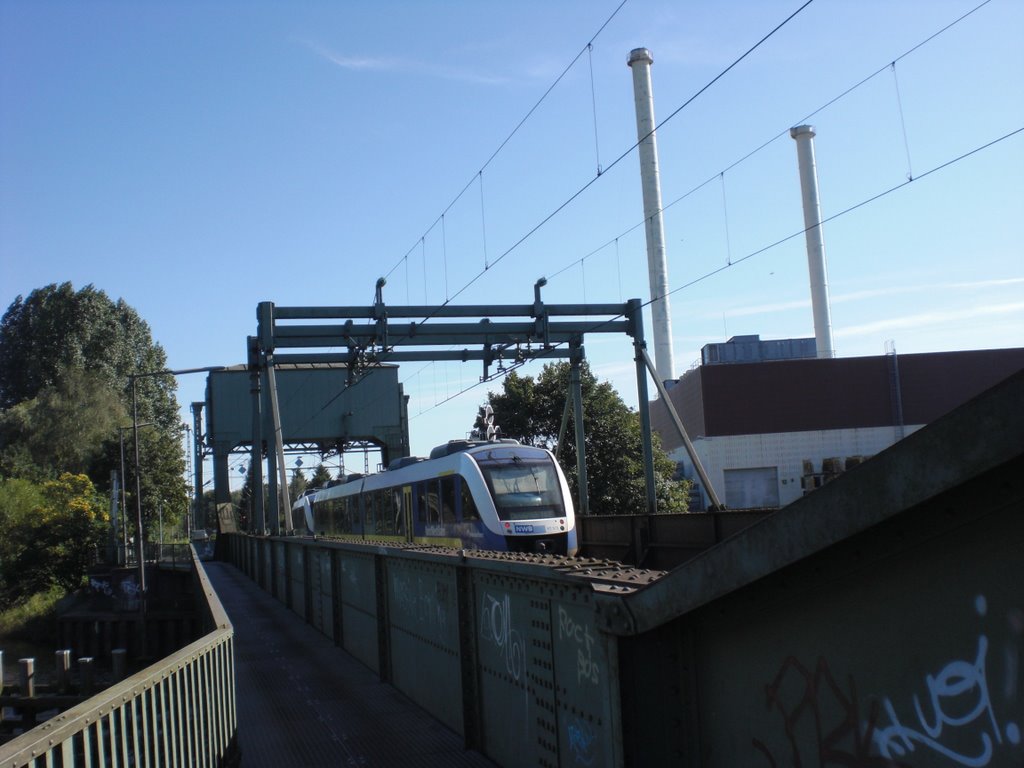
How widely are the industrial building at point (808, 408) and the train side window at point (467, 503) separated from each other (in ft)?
118

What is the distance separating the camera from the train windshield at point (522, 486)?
19531 mm

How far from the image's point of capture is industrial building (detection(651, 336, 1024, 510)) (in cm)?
5359

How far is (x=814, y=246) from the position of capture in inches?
2618

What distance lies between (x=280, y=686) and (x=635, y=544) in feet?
31.0

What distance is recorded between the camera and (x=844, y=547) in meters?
3.38

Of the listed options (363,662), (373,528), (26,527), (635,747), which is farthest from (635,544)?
(26,527)

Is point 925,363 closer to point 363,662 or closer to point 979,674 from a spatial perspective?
point 363,662

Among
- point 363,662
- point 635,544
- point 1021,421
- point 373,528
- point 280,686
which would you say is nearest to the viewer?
point 1021,421

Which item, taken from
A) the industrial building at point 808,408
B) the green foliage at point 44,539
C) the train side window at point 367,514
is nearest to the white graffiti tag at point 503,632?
the train side window at point 367,514

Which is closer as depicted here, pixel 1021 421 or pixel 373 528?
pixel 1021 421

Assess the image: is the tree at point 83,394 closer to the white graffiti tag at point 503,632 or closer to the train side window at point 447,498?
the train side window at point 447,498

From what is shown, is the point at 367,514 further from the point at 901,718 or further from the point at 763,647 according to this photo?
the point at 901,718

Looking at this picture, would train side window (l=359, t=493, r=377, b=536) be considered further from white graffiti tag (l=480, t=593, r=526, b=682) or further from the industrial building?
the industrial building

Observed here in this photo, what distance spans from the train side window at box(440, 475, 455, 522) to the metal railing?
42.0 ft
